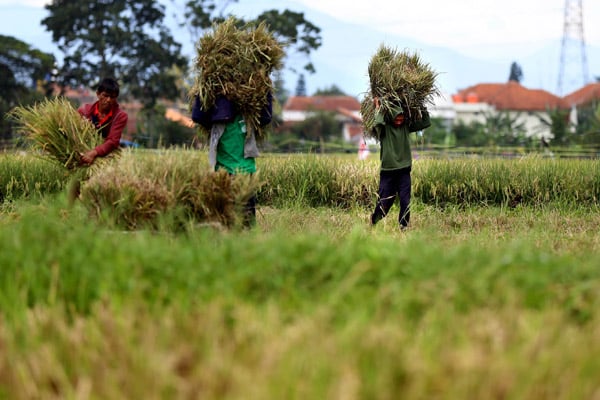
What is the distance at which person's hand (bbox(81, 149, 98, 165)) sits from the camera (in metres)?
6.21

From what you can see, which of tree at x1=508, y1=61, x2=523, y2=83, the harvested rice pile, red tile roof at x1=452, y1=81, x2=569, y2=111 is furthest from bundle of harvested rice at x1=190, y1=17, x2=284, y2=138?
tree at x1=508, y1=61, x2=523, y2=83

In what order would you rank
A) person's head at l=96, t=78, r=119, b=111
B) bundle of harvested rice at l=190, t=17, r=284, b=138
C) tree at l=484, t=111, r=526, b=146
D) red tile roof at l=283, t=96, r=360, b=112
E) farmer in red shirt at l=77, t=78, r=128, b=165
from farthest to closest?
1. red tile roof at l=283, t=96, r=360, b=112
2. tree at l=484, t=111, r=526, b=146
3. person's head at l=96, t=78, r=119, b=111
4. farmer in red shirt at l=77, t=78, r=128, b=165
5. bundle of harvested rice at l=190, t=17, r=284, b=138

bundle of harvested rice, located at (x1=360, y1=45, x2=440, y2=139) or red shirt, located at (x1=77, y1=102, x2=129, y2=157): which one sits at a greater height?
bundle of harvested rice, located at (x1=360, y1=45, x2=440, y2=139)

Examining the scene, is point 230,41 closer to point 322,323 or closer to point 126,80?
point 322,323

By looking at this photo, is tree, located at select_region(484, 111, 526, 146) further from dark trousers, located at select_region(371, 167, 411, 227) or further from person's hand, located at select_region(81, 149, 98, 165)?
person's hand, located at select_region(81, 149, 98, 165)

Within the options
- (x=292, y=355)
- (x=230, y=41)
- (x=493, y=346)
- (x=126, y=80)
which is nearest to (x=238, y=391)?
(x=292, y=355)

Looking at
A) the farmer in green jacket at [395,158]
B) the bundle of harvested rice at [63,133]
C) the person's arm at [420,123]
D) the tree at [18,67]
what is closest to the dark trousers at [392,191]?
the farmer in green jacket at [395,158]

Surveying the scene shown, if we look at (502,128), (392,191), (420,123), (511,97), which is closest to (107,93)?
(392,191)

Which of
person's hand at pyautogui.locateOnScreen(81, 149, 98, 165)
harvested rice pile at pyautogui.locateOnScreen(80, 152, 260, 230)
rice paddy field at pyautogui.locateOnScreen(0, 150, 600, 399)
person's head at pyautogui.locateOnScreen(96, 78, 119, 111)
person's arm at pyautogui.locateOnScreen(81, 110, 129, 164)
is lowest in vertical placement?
rice paddy field at pyautogui.locateOnScreen(0, 150, 600, 399)

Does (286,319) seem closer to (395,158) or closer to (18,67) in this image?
(395,158)

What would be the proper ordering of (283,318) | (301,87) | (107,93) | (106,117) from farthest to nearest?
1. (301,87)
2. (106,117)
3. (107,93)
4. (283,318)

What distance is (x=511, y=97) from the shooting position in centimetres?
8856

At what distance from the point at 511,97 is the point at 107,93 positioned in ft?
284

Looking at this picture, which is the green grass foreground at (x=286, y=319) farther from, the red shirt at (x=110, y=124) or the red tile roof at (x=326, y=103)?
the red tile roof at (x=326, y=103)
